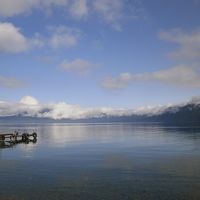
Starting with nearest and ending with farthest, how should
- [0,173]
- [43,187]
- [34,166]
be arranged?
[43,187] → [0,173] → [34,166]

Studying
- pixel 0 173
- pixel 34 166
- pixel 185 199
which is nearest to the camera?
pixel 185 199

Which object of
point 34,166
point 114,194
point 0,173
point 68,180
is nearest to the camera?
point 114,194

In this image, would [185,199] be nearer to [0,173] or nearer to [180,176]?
[180,176]

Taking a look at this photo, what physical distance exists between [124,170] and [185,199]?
17.5m

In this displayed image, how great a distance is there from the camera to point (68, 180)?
4041cm

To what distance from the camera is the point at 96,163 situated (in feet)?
184

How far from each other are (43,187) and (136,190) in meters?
11.0

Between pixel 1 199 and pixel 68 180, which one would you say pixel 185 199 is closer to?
pixel 68 180

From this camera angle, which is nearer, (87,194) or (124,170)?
(87,194)

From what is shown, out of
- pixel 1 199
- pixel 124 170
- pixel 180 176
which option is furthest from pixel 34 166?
pixel 180 176

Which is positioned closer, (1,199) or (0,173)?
(1,199)

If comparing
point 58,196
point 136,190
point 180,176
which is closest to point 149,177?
point 180,176

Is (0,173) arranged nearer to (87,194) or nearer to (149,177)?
(87,194)

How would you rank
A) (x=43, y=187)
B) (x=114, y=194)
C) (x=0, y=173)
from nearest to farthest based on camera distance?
1. (x=114, y=194)
2. (x=43, y=187)
3. (x=0, y=173)
